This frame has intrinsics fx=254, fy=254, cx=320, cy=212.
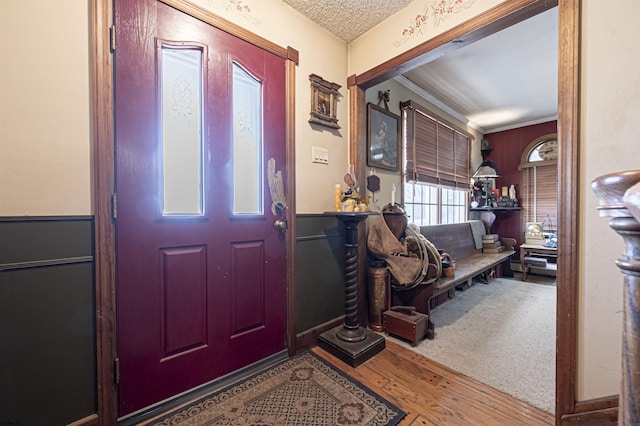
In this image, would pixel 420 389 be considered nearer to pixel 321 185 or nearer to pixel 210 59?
pixel 321 185

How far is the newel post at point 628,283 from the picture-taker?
0.38 meters

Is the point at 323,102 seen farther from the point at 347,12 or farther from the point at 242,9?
the point at 242,9

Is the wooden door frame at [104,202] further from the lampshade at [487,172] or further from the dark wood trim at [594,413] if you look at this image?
the lampshade at [487,172]

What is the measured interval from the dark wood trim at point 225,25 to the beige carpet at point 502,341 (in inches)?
96.6

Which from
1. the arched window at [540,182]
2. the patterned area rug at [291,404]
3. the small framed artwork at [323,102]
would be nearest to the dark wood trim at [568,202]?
the patterned area rug at [291,404]

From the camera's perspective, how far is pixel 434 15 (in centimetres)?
174

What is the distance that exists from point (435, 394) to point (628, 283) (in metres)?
1.49

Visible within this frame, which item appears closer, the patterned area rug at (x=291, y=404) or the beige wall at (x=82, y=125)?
the beige wall at (x=82, y=125)

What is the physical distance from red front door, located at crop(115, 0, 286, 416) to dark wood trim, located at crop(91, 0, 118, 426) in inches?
1.5

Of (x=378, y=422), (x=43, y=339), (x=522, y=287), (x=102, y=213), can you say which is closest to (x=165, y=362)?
(x=43, y=339)

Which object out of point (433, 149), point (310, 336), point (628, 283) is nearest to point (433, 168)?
point (433, 149)

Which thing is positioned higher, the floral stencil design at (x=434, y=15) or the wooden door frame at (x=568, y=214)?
the floral stencil design at (x=434, y=15)

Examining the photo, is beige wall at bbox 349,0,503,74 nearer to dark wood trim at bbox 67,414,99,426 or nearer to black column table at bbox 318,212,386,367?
black column table at bbox 318,212,386,367

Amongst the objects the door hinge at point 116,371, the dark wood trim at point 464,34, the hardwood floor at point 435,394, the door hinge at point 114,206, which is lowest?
the hardwood floor at point 435,394
